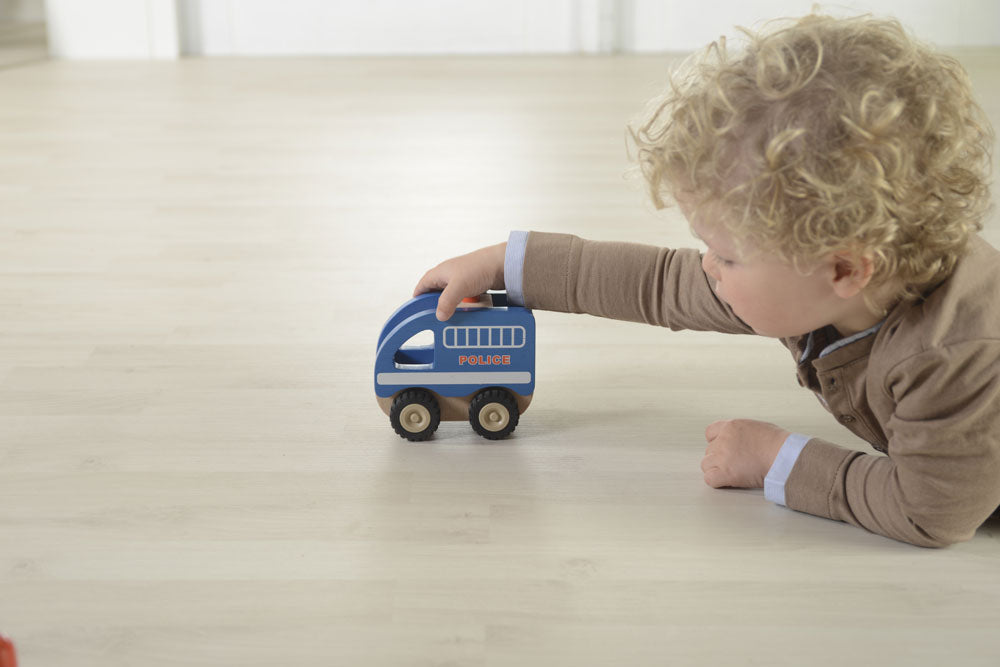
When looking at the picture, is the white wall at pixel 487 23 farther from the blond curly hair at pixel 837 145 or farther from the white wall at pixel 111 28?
the blond curly hair at pixel 837 145

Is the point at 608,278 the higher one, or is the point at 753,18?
the point at 608,278

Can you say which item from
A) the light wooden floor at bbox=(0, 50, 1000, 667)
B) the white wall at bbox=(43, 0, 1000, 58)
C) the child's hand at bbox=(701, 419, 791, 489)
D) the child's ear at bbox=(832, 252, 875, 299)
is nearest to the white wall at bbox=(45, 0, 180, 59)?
the white wall at bbox=(43, 0, 1000, 58)

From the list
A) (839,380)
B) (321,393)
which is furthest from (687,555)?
(321,393)

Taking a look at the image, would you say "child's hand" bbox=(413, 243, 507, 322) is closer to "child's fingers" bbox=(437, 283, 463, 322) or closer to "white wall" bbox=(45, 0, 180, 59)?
"child's fingers" bbox=(437, 283, 463, 322)

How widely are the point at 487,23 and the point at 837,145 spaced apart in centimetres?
315

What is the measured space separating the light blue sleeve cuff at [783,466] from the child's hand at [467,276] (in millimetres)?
297

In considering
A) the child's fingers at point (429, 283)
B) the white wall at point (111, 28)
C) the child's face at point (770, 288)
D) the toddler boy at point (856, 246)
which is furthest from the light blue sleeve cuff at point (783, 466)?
the white wall at point (111, 28)

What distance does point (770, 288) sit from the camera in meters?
0.80

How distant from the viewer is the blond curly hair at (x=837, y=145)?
712mm

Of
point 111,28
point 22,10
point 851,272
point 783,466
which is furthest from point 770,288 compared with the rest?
point 22,10

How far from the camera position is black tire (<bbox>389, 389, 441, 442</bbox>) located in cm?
100

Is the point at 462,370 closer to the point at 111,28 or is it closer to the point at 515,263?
the point at 515,263

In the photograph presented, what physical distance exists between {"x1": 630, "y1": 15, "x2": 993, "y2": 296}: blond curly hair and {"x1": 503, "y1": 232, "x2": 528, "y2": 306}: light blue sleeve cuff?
0.80ft

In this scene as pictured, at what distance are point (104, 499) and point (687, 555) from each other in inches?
19.0
